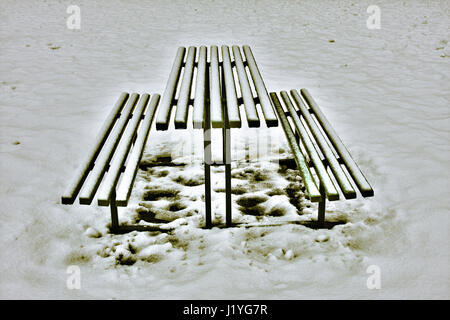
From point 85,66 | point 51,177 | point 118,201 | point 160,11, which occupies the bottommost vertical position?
point 51,177

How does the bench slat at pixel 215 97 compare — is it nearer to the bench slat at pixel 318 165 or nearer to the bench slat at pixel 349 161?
the bench slat at pixel 318 165

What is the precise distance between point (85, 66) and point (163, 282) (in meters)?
4.20

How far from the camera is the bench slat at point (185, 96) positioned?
192 centimetres

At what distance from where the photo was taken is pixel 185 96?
2350 millimetres

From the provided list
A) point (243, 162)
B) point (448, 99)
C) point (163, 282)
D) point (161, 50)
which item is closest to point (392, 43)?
point (448, 99)

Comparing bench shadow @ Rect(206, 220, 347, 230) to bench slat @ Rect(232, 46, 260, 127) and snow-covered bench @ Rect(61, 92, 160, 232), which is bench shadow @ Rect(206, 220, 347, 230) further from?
bench slat @ Rect(232, 46, 260, 127)

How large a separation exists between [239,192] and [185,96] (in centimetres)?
87

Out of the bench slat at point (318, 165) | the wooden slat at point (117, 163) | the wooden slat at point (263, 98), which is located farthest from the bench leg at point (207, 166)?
the bench slat at point (318, 165)

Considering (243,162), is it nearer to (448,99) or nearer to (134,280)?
(134,280)

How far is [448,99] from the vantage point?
13.9ft

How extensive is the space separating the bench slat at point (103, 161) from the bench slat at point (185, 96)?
1.58 feet

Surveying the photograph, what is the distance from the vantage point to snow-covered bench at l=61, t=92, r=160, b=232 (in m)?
1.96

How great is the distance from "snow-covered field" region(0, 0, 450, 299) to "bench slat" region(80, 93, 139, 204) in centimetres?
48

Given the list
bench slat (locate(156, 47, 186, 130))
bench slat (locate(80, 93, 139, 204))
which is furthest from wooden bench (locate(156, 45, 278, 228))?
bench slat (locate(80, 93, 139, 204))
